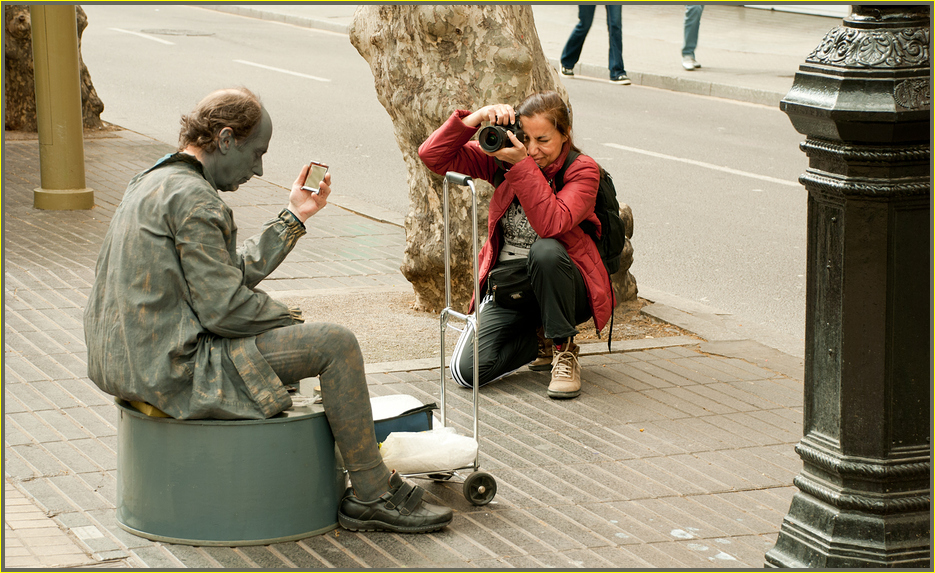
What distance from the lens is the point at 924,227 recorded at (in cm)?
325

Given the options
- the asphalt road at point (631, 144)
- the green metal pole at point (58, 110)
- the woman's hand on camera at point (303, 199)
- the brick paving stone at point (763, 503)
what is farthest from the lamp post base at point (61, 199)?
the brick paving stone at point (763, 503)

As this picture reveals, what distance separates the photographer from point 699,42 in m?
20.2

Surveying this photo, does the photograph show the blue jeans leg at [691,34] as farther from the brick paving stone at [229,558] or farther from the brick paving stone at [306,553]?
the brick paving stone at [229,558]

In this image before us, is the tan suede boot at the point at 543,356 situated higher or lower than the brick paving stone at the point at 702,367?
higher

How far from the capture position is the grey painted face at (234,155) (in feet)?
12.1

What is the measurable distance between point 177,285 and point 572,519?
1.53m

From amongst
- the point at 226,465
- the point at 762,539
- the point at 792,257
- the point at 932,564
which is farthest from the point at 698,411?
the point at 792,257

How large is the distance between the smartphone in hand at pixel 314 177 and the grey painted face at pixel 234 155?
163 millimetres

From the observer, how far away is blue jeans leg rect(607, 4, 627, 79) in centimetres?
1659

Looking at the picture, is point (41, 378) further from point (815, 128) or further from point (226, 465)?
point (815, 128)

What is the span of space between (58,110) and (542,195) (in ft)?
17.6

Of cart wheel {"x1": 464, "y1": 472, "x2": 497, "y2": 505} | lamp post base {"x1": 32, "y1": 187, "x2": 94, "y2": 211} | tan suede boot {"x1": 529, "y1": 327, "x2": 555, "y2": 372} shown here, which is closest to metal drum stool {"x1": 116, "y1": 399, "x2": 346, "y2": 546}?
cart wheel {"x1": 464, "y1": 472, "x2": 497, "y2": 505}

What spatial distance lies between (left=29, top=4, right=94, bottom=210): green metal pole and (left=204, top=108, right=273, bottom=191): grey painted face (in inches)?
223

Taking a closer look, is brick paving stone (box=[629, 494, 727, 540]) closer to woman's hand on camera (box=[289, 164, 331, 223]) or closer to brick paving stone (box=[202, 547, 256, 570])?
brick paving stone (box=[202, 547, 256, 570])
